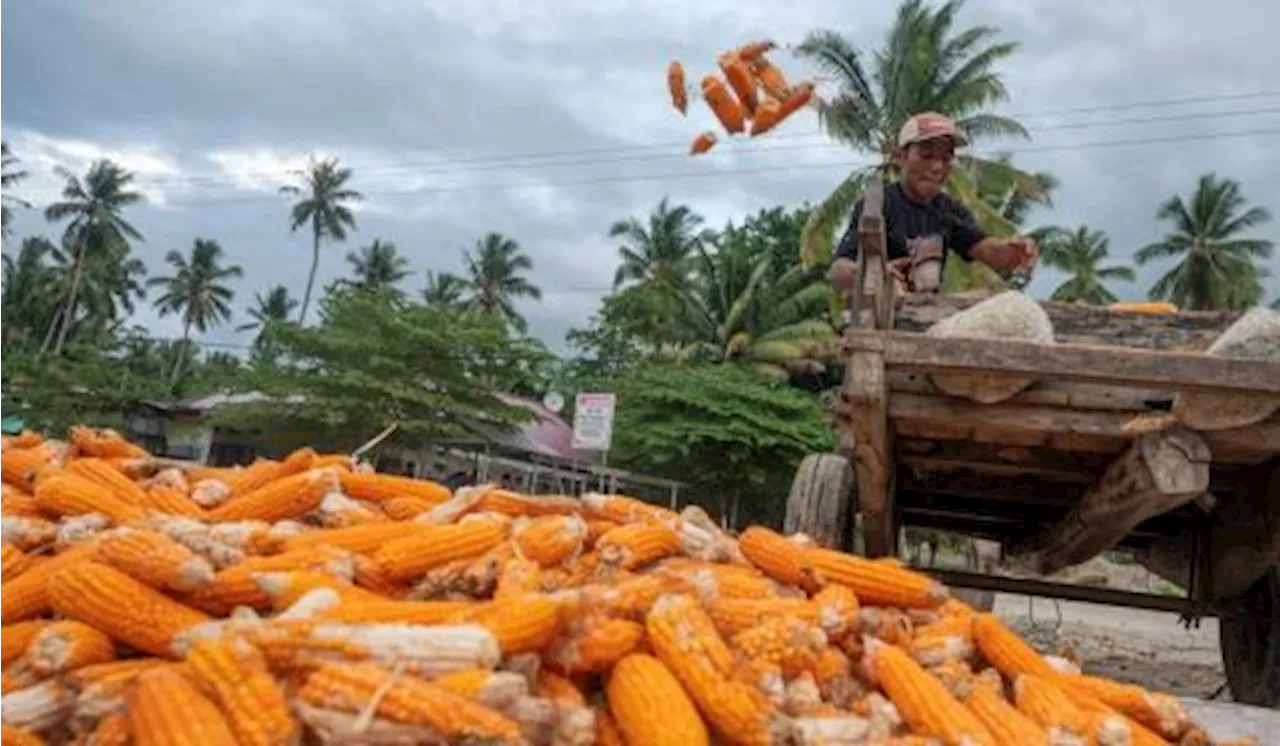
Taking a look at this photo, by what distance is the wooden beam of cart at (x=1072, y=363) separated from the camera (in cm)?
340

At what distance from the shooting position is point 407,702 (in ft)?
5.99

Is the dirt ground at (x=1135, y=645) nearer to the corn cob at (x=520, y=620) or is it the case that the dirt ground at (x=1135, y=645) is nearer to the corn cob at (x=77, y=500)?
the corn cob at (x=520, y=620)

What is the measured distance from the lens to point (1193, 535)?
522 cm

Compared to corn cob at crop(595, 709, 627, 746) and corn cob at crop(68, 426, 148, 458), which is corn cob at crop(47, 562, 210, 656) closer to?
corn cob at crop(595, 709, 627, 746)

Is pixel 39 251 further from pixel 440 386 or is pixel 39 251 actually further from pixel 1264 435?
pixel 1264 435

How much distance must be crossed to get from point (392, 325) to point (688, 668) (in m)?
24.0

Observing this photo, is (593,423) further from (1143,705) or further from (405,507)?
(1143,705)

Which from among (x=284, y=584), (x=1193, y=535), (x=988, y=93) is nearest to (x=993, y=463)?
(x=1193, y=535)

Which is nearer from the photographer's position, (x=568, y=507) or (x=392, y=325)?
(x=568, y=507)

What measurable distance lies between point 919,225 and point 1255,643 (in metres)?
2.60

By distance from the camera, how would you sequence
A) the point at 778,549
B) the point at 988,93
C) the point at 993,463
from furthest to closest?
1. the point at 988,93
2. the point at 993,463
3. the point at 778,549

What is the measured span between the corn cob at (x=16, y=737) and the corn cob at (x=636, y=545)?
1.19 meters

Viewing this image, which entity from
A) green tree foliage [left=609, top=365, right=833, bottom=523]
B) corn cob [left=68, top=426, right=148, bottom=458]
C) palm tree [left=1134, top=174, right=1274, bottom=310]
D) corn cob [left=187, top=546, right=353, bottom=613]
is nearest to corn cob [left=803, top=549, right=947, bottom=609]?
corn cob [left=187, top=546, right=353, bottom=613]

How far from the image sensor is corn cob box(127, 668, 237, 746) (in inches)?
72.3
